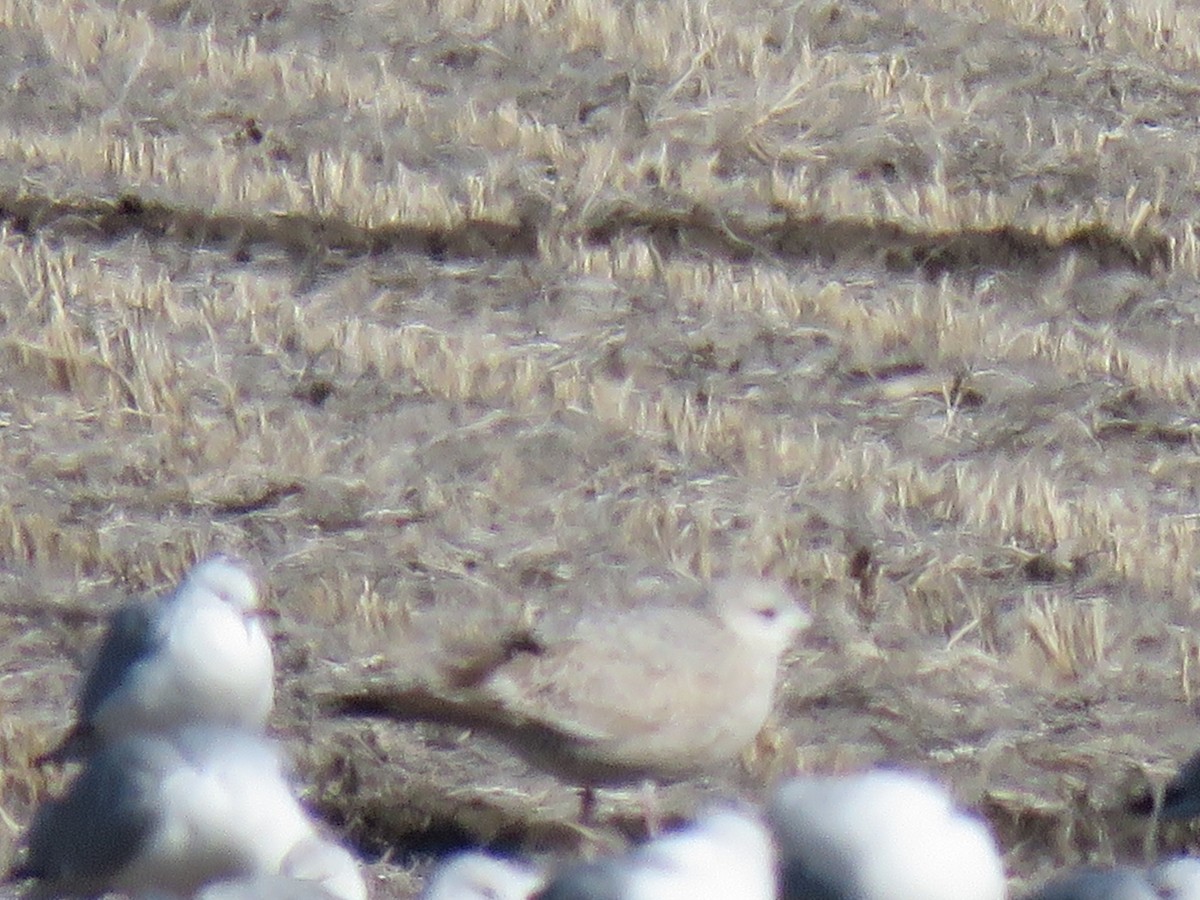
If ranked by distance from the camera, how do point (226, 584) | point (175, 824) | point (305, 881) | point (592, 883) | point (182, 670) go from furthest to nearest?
point (226, 584) → point (182, 670) → point (175, 824) → point (305, 881) → point (592, 883)

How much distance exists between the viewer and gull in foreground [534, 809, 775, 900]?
14.6 ft

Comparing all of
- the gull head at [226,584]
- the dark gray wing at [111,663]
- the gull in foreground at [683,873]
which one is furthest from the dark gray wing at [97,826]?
the gull in foreground at [683,873]

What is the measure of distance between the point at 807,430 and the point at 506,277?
1.72m

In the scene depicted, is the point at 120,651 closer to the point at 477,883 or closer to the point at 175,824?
the point at 175,824

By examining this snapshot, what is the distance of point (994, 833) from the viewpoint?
20.0ft

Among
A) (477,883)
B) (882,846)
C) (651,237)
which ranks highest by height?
(882,846)

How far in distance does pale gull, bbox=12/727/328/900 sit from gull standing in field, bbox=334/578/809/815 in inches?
31.9

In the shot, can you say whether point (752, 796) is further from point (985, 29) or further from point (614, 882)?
point (985, 29)

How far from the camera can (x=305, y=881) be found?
464 centimetres

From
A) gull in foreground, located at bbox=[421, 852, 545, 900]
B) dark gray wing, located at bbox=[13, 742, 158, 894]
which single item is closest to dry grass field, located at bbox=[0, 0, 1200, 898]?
dark gray wing, located at bbox=[13, 742, 158, 894]

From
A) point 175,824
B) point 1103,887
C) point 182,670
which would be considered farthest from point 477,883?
point 182,670

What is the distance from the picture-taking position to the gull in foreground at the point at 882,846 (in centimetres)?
469

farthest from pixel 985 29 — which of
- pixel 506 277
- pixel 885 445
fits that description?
pixel 885 445

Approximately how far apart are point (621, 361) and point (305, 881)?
170 inches
